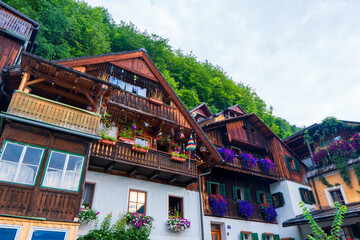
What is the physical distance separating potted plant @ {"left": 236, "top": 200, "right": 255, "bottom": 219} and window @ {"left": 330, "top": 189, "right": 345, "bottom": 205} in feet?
20.2

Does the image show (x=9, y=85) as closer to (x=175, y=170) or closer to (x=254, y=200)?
(x=175, y=170)

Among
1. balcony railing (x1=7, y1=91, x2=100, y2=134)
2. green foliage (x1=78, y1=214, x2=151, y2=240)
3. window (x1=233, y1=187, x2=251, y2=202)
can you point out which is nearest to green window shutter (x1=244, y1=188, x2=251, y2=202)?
window (x1=233, y1=187, x2=251, y2=202)

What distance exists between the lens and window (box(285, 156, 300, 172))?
70.8ft

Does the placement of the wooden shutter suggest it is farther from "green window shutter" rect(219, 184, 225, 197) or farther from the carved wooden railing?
the carved wooden railing

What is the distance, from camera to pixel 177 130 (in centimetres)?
1636

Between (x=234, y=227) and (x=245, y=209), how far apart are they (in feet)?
4.91

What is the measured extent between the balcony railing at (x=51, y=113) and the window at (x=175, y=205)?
21.3ft

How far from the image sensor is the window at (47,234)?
8289 millimetres

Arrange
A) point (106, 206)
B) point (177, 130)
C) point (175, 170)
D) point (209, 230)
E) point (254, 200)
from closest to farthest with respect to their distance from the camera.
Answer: point (106, 206) < point (175, 170) < point (209, 230) < point (177, 130) < point (254, 200)

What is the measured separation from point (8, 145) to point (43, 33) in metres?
17.7

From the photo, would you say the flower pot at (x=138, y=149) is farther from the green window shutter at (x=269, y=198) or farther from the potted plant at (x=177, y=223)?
the green window shutter at (x=269, y=198)

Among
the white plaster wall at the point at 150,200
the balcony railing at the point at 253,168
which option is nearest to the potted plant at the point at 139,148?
the white plaster wall at the point at 150,200

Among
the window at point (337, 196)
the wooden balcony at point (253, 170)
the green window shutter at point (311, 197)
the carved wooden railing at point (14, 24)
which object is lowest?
the window at point (337, 196)

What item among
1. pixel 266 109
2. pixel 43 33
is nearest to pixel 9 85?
pixel 43 33
